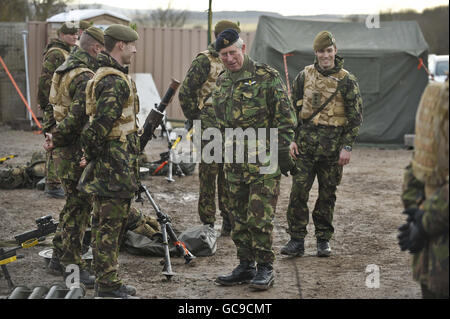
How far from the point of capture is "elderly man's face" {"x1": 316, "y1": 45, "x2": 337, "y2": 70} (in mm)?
5836

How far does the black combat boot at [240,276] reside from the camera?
511 cm

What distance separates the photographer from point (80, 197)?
520 cm

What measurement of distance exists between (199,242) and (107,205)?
5.39 feet

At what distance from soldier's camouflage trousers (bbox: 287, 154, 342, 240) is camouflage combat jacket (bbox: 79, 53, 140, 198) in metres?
1.90

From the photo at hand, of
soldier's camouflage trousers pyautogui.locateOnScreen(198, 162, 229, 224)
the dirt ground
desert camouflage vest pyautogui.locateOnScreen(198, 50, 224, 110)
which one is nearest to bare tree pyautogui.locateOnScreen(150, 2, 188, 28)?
the dirt ground

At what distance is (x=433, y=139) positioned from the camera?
3.04 metres

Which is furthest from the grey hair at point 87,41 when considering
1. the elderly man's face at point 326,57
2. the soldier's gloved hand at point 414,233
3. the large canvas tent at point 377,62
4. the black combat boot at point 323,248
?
the large canvas tent at point 377,62

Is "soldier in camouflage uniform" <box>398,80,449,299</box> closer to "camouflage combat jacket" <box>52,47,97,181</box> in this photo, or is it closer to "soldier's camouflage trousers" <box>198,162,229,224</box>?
"camouflage combat jacket" <box>52,47,97,181</box>

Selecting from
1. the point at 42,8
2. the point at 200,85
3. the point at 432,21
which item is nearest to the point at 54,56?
the point at 200,85

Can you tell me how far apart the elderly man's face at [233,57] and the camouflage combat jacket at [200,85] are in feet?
5.15

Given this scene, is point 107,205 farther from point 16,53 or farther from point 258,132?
point 16,53

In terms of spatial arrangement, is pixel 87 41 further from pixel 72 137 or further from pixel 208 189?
pixel 208 189

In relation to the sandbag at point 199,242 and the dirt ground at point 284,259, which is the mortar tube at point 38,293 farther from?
the sandbag at point 199,242
